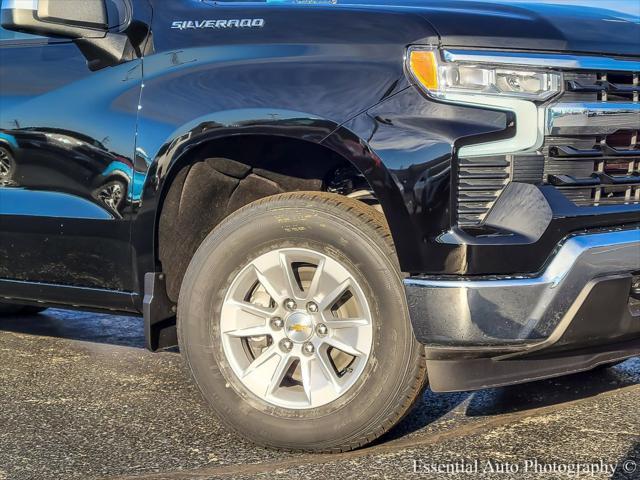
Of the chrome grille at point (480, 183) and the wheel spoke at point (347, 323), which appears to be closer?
the chrome grille at point (480, 183)

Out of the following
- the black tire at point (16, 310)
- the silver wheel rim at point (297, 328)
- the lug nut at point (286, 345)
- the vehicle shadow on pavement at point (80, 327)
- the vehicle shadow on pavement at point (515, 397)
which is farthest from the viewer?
the black tire at point (16, 310)

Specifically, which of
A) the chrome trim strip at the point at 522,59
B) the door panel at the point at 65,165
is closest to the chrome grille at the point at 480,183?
the chrome trim strip at the point at 522,59

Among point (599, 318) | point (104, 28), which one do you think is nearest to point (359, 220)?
point (599, 318)

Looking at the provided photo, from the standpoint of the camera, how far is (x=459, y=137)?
9.87 feet

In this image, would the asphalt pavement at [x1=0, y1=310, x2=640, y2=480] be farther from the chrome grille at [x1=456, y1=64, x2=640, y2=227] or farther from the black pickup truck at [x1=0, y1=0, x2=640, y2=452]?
the chrome grille at [x1=456, y1=64, x2=640, y2=227]

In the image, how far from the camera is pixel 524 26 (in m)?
3.15

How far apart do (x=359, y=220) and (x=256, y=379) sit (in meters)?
0.70

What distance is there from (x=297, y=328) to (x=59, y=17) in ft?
4.88

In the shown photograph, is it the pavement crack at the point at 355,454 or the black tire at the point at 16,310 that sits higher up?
the pavement crack at the point at 355,454

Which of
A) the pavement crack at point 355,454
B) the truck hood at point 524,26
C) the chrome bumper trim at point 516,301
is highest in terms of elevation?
the truck hood at point 524,26

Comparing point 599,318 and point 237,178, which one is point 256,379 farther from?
point 599,318

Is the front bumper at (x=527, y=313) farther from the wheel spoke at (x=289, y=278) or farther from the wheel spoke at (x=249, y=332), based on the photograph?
the wheel spoke at (x=249, y=332)

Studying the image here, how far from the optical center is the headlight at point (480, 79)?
3049 mm

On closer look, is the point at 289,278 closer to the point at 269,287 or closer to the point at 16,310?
the point at 269,287
